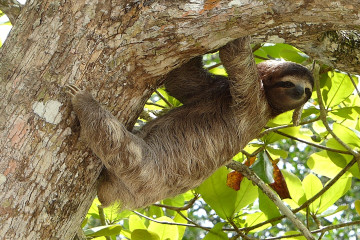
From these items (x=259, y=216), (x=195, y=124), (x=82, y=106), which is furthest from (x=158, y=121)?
(x=259, y=216)

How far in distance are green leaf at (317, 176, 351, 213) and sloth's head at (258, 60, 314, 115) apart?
1.17 metres

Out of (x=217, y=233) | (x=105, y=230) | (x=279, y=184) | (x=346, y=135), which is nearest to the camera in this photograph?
(x=105, y=230)

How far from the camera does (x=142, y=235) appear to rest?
4.68 meters

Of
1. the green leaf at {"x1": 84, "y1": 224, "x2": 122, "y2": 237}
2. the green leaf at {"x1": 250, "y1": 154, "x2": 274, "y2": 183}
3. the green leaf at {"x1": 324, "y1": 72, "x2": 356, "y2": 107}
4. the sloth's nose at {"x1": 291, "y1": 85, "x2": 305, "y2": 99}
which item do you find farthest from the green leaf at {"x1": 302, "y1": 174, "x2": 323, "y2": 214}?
the green leaf at {"x1": 84, "y1": 224, "x2": 122, "y2": 237}

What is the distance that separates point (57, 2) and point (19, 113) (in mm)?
852

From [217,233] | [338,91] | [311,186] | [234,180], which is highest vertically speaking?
[338,91]

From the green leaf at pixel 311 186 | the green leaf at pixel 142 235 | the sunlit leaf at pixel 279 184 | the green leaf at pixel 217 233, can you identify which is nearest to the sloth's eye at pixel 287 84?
the sunlit leaf at pixel 279 184

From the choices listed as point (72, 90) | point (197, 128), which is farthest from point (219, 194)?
point (72, 90)

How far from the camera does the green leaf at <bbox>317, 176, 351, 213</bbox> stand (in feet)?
18.0

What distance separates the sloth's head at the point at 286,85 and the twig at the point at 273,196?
713 millimetres

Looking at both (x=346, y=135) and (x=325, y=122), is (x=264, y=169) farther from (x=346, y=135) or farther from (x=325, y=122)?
(x=346, y=135)

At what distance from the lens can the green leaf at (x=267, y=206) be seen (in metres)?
5.23

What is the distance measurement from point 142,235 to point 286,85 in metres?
2.11

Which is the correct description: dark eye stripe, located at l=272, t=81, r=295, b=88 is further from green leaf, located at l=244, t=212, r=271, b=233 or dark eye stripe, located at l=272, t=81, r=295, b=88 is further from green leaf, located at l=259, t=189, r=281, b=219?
green leaf, located at l=244, t=212, r=271, b=233
